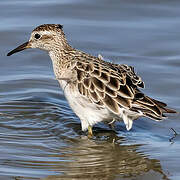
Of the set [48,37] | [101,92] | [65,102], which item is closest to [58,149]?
[101,92]

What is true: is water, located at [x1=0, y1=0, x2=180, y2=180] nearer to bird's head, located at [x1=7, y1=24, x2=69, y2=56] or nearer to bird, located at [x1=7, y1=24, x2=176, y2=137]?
bird, located at [x1=7, y1=24, x2=176, y2=137]

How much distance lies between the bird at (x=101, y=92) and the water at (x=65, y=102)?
0.50 m

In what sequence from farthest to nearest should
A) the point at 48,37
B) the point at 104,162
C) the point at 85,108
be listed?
the point at 48,37 < the point at 85,108 < the point at 104,162

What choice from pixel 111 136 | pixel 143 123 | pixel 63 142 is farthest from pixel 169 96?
pixel 63 142

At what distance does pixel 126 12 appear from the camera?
1688 centimetres

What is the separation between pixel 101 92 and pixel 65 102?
7.58 ft

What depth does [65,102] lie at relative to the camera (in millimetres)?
12891

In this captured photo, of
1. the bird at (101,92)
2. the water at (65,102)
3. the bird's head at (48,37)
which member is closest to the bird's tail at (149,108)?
the bird at (101,92)

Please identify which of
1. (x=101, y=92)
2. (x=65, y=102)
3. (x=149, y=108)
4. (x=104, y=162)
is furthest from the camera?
(x=65, y=102)

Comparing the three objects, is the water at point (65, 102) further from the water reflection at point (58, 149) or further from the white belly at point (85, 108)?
the white belly at point (85, 108)


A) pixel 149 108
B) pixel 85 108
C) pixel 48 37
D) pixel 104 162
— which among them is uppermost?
pixel 48 37

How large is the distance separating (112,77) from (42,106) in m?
2.35

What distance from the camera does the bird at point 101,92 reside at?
10477 mm

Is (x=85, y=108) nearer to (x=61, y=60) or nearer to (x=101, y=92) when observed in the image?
(x=101, y=92)
